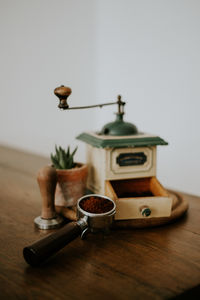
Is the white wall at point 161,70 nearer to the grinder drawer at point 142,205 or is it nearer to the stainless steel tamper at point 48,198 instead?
the grinder drawer at point 142,205

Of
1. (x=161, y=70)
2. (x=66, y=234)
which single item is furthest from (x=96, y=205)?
(x=161, y=70)

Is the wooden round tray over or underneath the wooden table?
over

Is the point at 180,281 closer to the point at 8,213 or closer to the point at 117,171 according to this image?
the point at 117,171

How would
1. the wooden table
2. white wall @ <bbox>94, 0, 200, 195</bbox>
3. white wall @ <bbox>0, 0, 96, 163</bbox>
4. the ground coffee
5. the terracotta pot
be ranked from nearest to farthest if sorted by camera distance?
the wooden table, the ground coffee, the terracotta pot, white wall @ <bbox>94, 0, 200, 195</bbox>, white wall @ <bbox>0, 0, 96, 163</bbox>

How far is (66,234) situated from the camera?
738mm

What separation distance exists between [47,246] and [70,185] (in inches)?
11.9

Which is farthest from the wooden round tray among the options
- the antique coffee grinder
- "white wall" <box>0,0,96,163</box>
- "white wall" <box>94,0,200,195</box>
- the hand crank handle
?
"white wall" <box>0,0,96,163</box>

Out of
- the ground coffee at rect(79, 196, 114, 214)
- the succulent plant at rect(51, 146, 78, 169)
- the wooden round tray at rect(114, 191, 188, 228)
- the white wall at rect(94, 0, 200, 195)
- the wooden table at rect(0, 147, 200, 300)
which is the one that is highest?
the white wall at rect(94, 0, 200, 195)

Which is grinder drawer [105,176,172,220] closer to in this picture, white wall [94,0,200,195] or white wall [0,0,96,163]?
white wall [94,0,200,195]

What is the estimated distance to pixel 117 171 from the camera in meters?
0.97

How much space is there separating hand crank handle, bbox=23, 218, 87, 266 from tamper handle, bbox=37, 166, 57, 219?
15 centimetres

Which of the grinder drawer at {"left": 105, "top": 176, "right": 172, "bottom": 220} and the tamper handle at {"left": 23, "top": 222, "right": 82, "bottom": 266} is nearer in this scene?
the tamper handle at {"left": 23, "top": 222, "right": 82, "bottom": 266}

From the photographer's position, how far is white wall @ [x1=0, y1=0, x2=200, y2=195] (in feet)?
5.46

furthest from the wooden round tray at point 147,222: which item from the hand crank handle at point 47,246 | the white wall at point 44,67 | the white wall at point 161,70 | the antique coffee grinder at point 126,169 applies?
the white wall at point 44,67
